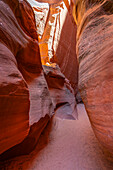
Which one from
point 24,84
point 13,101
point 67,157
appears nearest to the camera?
point 13,101

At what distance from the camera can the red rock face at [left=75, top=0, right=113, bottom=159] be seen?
1.68 metres

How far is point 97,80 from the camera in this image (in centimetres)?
191

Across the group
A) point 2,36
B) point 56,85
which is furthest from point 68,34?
point 2,36

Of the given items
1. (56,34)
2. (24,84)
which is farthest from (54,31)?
(24,84)

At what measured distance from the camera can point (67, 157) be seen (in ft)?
8.46

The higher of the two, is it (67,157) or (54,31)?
(54,31)

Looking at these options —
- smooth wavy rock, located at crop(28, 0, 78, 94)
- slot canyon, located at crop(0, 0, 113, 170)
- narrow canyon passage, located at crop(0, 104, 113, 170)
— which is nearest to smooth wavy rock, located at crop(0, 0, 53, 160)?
slot canyon, located at crop(0, 0, 113, 170)

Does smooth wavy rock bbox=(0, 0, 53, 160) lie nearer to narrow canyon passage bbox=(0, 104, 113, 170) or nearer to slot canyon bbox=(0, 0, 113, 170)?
slot canyon bbox=(0, 0, 113, 170)

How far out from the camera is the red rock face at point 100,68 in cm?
168

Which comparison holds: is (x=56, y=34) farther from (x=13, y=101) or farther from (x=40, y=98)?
(x=13, y=101)

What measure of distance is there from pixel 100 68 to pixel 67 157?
2.85 metres

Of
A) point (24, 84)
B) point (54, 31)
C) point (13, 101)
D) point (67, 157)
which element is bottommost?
point (67, 157)

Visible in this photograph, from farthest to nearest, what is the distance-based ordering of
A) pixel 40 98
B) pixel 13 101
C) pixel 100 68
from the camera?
pixel 40 98 < pixel 100 68 < pixel 13 101

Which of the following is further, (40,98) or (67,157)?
(40,98)
